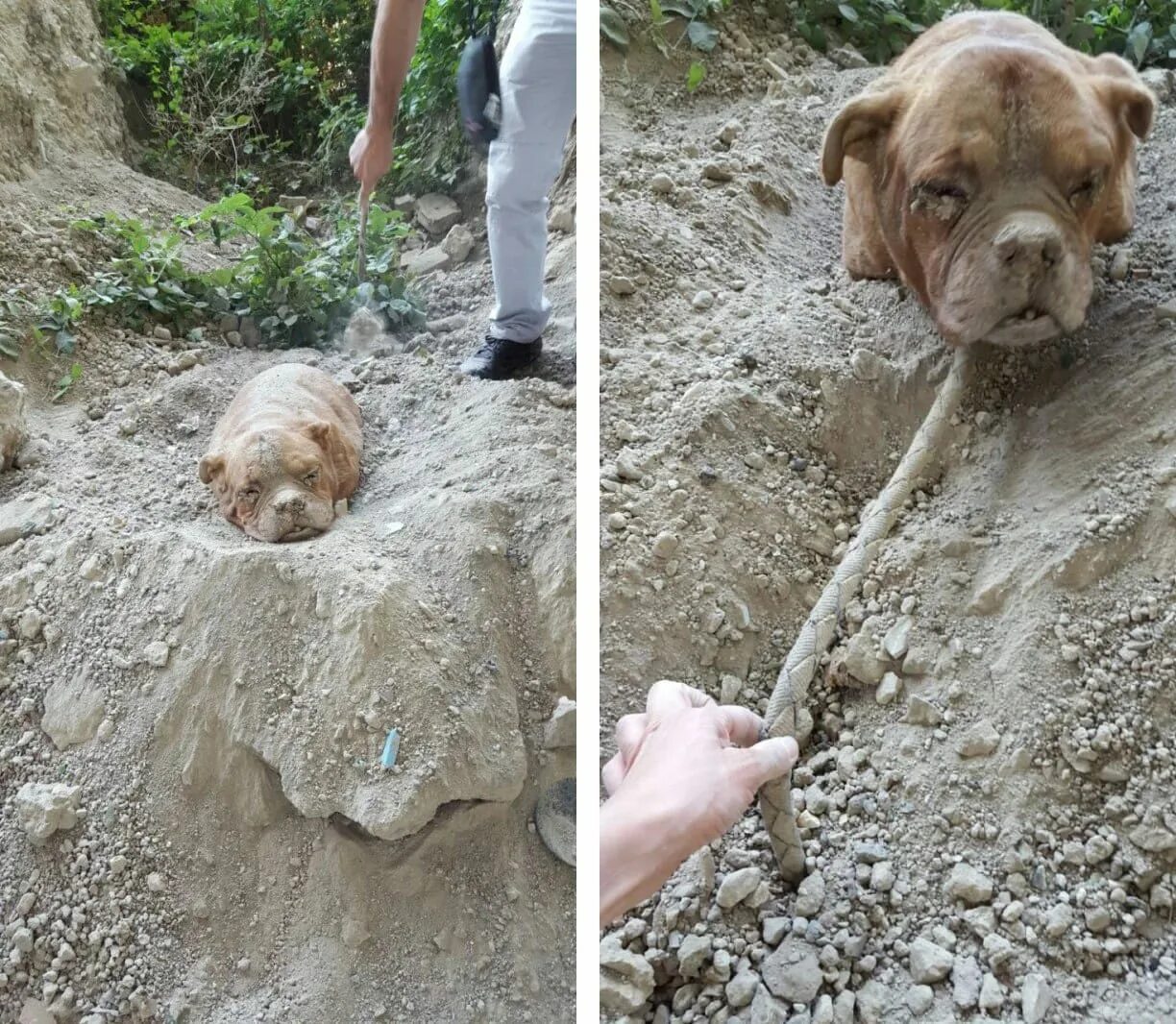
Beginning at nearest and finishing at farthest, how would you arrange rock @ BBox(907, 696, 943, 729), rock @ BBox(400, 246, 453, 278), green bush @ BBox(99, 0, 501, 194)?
rock @ BBox(907, 696, 943, 729) < green bush @ BBox(99, 0, 501, 194) < rock @ BBox(400, 246, 453, 278)

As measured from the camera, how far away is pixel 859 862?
35.8 inches

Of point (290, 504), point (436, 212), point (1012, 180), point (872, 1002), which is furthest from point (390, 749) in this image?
point (1012, 180)

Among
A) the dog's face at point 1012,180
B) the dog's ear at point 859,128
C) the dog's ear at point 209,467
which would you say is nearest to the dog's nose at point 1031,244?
the dog's face at point 1012,180

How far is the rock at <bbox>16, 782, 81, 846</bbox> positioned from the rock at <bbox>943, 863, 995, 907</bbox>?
831mm

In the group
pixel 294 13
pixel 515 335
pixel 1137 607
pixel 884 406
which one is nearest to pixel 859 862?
pixel 1137 607

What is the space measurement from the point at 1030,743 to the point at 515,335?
718 mm

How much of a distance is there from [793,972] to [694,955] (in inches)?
3.7

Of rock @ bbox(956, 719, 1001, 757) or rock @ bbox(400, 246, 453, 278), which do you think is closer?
rock @ bbox(956, 719, 1001, 757)

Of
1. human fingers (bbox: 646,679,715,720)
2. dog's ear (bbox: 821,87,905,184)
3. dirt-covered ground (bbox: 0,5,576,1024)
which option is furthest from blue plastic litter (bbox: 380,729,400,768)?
dog's ear (bbox: 821,87,905,184)

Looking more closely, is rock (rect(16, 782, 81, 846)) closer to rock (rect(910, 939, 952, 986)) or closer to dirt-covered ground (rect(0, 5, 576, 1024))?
dirt-covered ground (rect(0, 5, 576, 1024))

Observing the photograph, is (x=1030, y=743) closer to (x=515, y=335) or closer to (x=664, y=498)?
(x=664, y=498)

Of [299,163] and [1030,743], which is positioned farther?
[299,163]

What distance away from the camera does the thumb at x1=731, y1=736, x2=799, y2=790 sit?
0.92 m

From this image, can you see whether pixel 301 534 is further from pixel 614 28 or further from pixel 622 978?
pixel 614 28
